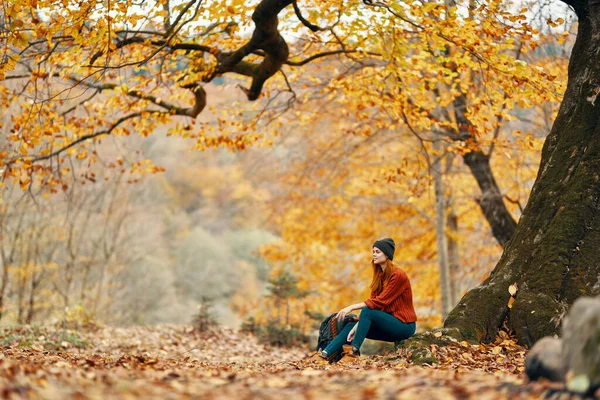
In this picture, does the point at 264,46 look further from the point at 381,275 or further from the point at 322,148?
the point at 322,148

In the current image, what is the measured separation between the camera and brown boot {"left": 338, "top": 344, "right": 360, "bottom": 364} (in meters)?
5.94

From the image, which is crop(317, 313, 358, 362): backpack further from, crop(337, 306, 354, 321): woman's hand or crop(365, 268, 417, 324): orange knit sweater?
crop(365, 268, 417, 324): orange knit sweater

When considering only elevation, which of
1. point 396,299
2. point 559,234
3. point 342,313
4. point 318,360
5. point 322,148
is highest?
point 322,148

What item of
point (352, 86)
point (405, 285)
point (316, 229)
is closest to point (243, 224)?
point (316, 229)

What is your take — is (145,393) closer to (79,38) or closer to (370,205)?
(79,38)

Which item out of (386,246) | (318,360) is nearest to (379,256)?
(386,246)

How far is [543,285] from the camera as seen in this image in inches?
227

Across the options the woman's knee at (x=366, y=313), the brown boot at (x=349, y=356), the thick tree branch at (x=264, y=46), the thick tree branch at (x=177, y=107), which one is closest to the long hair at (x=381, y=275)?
the woman's knee at (x=366, y=313)

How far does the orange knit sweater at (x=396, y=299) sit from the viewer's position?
6.17 meters

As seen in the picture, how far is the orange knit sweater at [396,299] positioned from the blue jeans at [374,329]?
0.19 ft

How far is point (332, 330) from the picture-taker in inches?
253

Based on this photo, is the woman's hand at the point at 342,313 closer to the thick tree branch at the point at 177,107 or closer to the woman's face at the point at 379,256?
the woman's face at the point at 379,256

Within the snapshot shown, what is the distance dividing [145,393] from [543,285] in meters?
4.00

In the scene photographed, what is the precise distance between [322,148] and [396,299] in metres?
8.26
